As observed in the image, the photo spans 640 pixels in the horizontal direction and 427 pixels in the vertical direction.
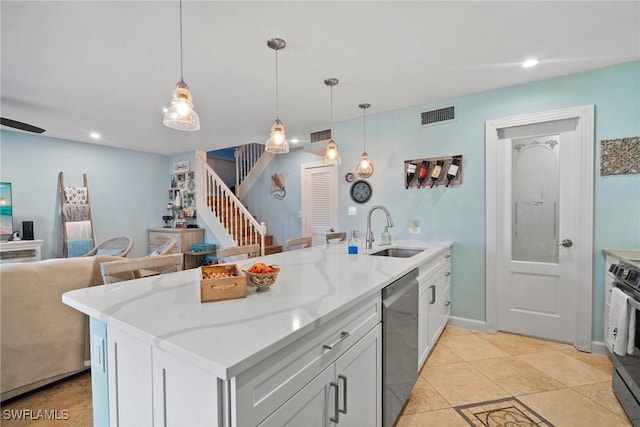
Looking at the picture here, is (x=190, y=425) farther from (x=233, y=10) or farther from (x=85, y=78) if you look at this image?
(x=85, y=78)

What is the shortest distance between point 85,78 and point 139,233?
3.93 m

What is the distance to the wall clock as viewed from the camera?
375 centimetres

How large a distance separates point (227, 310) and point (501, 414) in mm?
1912

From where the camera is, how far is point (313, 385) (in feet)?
3.28

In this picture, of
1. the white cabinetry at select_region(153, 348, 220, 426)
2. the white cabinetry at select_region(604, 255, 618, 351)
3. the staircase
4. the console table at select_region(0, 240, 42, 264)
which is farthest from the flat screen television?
the white cabinetry at select_region(604, 255, 618, 351)

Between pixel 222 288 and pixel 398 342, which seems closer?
pixel 222 288

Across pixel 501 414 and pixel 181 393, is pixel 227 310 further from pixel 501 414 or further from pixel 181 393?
pixel 501 414

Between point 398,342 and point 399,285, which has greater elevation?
point 399,285

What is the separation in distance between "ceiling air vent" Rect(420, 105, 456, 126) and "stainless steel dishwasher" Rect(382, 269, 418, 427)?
2.10 m

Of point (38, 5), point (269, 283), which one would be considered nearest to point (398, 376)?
point (269, 283)

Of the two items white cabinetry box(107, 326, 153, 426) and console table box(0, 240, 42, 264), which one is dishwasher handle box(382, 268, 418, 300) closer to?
white cabinetry box(107, 326, 153, 426)

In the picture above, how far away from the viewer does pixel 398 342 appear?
164cm

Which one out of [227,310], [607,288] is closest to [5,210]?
[227,310]

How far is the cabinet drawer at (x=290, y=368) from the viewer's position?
0.76 metres
